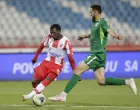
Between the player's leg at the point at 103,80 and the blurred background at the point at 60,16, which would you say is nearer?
the player's leg at the point at 103,80

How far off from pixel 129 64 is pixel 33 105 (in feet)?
18.7

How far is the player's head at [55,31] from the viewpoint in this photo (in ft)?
28.1

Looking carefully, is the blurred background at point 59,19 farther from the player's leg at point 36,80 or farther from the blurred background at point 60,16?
the player's leg at point 36,80

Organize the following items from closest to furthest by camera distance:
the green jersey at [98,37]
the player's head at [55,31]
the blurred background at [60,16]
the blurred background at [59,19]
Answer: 1. the green jersey at [98,37]
2. the player's head at [55,31]
3. the blurred background at [59,19]
4. the blurred background at [60,16]

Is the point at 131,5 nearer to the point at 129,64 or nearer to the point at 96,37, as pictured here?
the point at 129,64

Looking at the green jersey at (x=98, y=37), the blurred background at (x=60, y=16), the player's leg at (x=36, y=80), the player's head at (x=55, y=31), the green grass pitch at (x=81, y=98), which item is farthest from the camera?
the blurred background at (x=60, y=16)

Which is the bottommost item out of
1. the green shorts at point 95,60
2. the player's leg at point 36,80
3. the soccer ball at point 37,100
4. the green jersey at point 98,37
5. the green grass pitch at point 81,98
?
the green grass pitch at point 81,98

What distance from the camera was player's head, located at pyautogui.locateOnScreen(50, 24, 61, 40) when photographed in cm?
855

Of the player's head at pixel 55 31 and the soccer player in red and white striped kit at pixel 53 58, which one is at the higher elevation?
the player's head at pixel 55 31

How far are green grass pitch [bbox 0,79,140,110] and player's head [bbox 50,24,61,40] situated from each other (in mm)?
1251

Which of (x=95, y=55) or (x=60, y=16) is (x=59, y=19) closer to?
(x=60, y=16)

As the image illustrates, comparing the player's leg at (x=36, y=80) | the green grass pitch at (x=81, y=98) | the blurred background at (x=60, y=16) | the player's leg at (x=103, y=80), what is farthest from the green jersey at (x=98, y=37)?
the blurred background at (x=60, y=16)

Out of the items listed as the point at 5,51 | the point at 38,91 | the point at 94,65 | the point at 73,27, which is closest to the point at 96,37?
the point at 94,65

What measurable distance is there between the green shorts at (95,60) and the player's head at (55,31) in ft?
2.73
